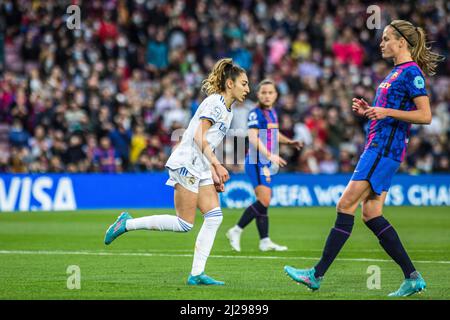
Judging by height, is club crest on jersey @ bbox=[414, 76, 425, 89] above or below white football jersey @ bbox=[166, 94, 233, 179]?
above

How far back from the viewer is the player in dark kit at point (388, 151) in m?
8.98

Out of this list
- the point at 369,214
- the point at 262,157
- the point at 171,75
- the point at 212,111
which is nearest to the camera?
the point at 369,214

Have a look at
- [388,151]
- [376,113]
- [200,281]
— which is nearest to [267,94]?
[200,281]

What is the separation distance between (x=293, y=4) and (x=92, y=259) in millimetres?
21157

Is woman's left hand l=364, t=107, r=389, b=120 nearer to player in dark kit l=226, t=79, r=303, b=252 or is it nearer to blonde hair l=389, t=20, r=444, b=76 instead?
blonde hair l=389, t=20, r=444, b=76

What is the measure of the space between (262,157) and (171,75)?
13.0m

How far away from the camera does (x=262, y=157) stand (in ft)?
47.5

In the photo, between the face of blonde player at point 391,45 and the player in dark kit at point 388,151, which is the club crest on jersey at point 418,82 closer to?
the player in dark kit at point 388,151

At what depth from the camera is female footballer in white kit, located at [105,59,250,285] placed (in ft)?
31.8

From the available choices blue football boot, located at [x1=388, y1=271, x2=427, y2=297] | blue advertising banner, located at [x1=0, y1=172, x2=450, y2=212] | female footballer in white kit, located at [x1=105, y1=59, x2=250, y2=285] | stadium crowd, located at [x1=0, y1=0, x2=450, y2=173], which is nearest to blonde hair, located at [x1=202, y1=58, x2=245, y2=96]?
female footballer in white kit, located at [x1=105, y1=59, x2=250, y2=285]

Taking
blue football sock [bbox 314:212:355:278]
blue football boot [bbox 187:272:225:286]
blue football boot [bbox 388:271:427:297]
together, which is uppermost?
blue football sock [bbox 314:212:355:278]

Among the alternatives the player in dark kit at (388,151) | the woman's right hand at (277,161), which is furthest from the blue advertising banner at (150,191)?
the player in dark kit at (388,151)

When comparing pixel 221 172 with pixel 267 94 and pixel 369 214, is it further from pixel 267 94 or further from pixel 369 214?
pixel 267 94

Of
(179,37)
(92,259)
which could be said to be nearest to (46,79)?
(179,37)
